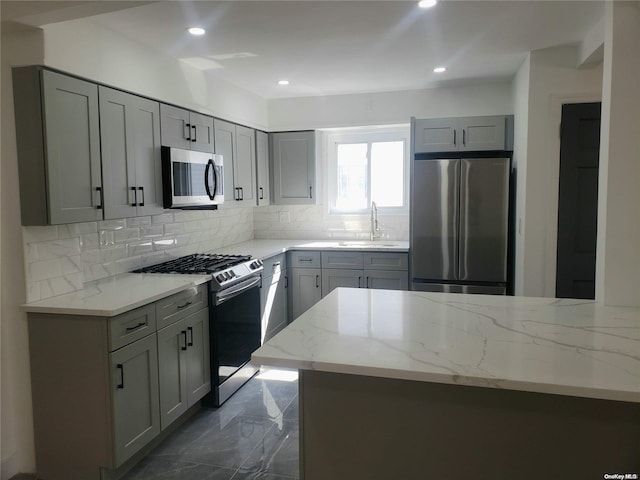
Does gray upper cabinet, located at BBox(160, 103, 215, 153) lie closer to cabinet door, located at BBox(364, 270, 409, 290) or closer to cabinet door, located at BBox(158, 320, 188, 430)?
cabinet door, located at BBox(158, 320, 188, 430)

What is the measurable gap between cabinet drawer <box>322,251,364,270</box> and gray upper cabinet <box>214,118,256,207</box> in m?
0.90

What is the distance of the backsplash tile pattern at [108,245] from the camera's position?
254 centimetres

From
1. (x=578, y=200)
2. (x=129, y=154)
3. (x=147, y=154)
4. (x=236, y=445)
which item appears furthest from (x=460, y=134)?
(x=236, y=445)

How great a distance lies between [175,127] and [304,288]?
214 centimetres

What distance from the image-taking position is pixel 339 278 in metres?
4.78

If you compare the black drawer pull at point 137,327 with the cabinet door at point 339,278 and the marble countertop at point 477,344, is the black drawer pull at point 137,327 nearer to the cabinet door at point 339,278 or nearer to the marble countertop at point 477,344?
the marble countertop at point 477,344

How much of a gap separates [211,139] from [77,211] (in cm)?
157

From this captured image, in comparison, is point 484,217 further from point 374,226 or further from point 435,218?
point 374,226

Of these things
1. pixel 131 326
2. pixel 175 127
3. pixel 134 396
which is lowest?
pixel 134 396

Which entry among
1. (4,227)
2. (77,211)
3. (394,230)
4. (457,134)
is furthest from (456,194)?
(4,227)

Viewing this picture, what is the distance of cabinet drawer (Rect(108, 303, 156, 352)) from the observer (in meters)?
2.37

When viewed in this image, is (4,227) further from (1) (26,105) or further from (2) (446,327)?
(2) (446,327)

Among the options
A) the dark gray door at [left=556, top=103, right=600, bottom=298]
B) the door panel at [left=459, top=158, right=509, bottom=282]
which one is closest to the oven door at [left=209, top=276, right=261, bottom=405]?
the door panel at [left=459, top=158, right=509, bottom=282]

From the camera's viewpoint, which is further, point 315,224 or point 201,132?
point 315,224
